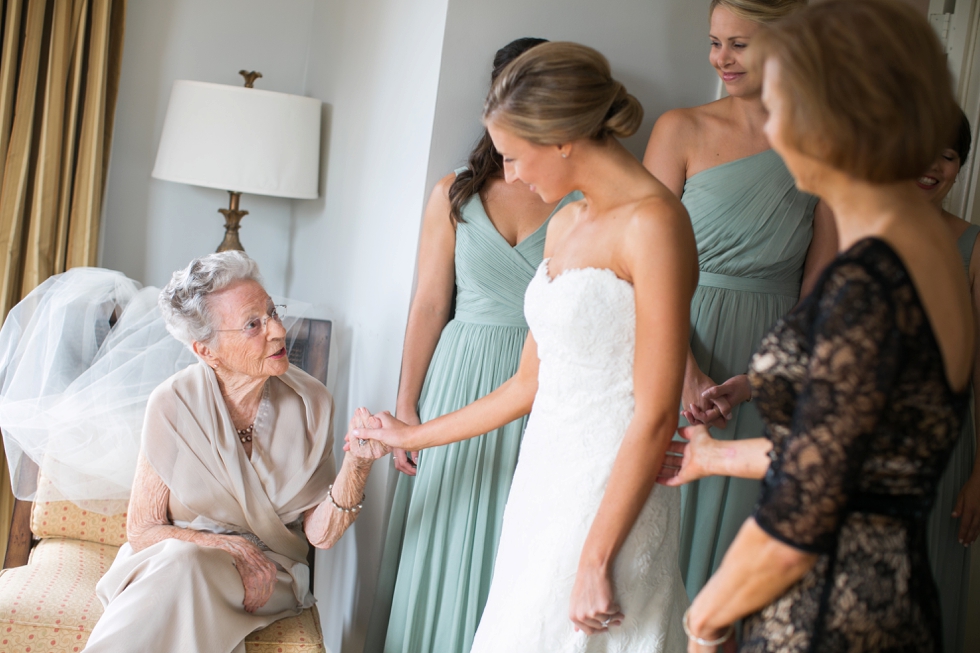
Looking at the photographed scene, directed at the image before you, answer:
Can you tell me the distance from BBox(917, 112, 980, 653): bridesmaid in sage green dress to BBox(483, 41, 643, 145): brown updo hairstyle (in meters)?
1.19

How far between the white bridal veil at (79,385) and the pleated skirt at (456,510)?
0.70 metres

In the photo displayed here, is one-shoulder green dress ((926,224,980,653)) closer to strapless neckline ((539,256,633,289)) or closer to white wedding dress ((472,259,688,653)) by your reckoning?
white wedding dress ((472,259,688,653))

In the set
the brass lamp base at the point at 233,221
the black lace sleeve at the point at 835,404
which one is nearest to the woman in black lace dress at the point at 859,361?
the black lace sleeve at the point at 835,404

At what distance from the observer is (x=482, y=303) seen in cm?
209

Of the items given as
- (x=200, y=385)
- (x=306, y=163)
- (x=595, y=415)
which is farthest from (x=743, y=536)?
(x=306, y=163)

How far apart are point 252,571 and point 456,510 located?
0.47m

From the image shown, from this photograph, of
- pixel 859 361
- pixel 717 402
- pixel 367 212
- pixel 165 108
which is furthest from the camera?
pixel 165 108

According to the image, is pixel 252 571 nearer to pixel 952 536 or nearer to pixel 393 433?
pixel 393 433

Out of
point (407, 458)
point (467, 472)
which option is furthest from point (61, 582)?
point (467, 472)

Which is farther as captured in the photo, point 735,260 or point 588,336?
point 735,260

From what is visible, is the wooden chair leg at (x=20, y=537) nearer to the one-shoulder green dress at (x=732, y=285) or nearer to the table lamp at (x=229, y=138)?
the table lamp at (x=229, y=138)

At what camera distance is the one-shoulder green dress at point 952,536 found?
213 cm

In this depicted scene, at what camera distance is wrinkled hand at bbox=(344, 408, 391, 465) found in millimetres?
1826

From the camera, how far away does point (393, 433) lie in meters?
1.78
